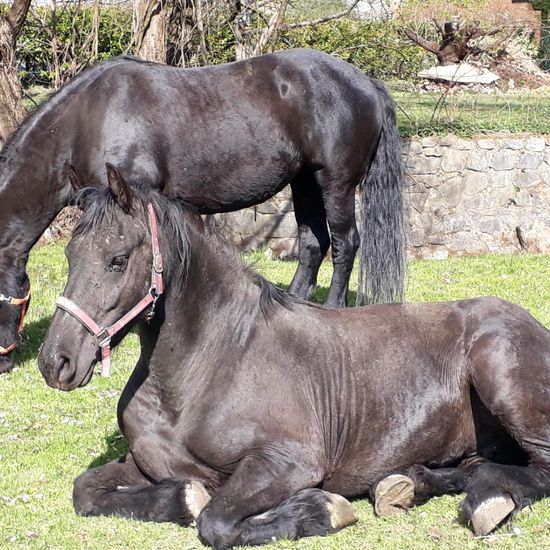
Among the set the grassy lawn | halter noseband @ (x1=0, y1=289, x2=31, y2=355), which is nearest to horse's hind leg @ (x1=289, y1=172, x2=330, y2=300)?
the grassy lawn

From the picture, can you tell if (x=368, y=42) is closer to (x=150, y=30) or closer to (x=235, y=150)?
(x=150, y=30)

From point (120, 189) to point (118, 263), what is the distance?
0.30m

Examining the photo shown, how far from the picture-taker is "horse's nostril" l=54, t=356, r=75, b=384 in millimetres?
3631

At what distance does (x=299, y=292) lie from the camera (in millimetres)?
7988

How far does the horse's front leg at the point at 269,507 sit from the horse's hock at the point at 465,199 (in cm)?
714

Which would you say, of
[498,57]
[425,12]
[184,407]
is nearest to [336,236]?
[184,407]

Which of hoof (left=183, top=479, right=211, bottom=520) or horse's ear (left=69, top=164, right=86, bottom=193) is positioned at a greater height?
horse's ear (left=69, top=164, right=86, bottom=193)

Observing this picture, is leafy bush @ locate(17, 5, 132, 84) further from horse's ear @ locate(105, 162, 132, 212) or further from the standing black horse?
horse's ear @ locate(105, 162, 132, 212)

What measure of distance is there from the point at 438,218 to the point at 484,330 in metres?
6.75

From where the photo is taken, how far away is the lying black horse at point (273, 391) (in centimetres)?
378

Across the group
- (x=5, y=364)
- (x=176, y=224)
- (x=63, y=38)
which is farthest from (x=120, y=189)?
(x=63, y=38)

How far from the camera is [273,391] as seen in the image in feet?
13.4

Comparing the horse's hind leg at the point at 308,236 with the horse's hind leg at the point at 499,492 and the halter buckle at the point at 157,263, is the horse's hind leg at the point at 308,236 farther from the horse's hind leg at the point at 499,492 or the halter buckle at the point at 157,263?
the halter buckle at the point at 157,263

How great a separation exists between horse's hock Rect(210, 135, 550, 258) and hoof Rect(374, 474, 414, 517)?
698 centimetres
